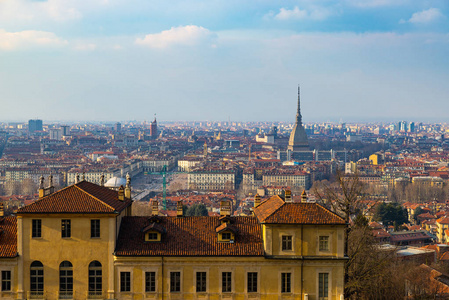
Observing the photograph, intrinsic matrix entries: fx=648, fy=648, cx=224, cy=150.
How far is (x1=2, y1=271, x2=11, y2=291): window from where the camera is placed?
1705 centimetres

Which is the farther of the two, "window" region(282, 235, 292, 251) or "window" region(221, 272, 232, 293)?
"window" region(282, 235, 292, 251)

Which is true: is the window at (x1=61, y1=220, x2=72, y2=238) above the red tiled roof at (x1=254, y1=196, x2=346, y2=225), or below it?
below

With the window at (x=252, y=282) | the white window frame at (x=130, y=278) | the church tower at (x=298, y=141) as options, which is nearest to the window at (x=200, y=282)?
the window at (x=252, y=282)

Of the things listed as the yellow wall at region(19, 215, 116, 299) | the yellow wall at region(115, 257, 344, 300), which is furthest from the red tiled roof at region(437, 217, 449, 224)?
the yellow wall at region(19, 215, 116, 299)

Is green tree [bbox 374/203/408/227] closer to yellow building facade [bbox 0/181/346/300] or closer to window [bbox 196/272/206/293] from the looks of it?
yellow building facade [bbox 0/181/346/300]

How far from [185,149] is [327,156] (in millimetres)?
36573

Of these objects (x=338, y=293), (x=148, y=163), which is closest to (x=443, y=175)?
(x=148, y=163)

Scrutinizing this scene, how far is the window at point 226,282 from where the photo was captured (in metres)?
17.2

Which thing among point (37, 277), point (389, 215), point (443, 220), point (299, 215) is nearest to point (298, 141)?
point (443, 220)

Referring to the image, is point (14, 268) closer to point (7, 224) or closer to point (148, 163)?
point (7, 224)

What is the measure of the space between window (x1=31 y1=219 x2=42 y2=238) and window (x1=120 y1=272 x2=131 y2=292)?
247 cm

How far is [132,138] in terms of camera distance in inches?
7466

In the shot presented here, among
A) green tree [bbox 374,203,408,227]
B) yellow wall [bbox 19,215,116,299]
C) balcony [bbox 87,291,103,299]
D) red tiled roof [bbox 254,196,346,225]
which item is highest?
red tiled roof [bbox 254,196,346,225]

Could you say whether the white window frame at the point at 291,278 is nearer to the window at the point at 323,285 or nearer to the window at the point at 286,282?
the window at the point at 286,282
